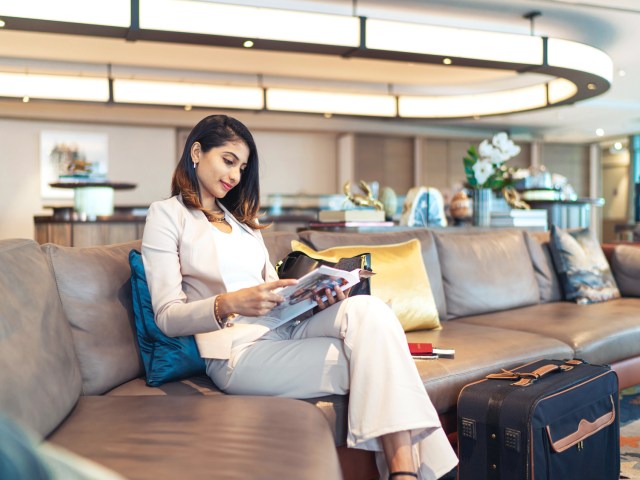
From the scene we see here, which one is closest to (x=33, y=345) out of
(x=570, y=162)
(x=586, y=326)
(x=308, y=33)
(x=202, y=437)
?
(x=202, y=437)

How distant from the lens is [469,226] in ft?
12.2

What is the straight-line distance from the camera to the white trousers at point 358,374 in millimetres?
1507

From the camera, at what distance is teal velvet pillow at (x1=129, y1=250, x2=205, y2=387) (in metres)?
1.69

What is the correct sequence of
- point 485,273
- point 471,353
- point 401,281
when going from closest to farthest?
point 471,353 → point 401,281 → point 485,273

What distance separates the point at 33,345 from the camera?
4.21 ft

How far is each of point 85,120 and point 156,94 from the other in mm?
2699

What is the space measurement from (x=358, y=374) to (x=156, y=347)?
563mm

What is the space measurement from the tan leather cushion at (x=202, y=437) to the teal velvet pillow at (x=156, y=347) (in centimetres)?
18

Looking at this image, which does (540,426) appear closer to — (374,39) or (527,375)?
(527,375)

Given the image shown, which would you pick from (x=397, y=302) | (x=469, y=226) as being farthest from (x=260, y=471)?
(x=469, y=226)

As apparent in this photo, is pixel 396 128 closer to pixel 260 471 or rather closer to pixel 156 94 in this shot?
pixel 156 94

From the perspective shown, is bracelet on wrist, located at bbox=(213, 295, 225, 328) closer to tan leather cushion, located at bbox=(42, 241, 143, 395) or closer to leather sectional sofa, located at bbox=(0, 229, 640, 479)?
leather sectional sofa, located at bbox=(0, 229, 640, 479)

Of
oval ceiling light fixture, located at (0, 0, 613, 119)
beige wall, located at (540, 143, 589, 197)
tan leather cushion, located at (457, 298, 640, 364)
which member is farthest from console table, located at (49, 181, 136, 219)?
beige wall, located at (540, 143, 589, 197)

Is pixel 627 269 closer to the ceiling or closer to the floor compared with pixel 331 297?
closer to the floor
